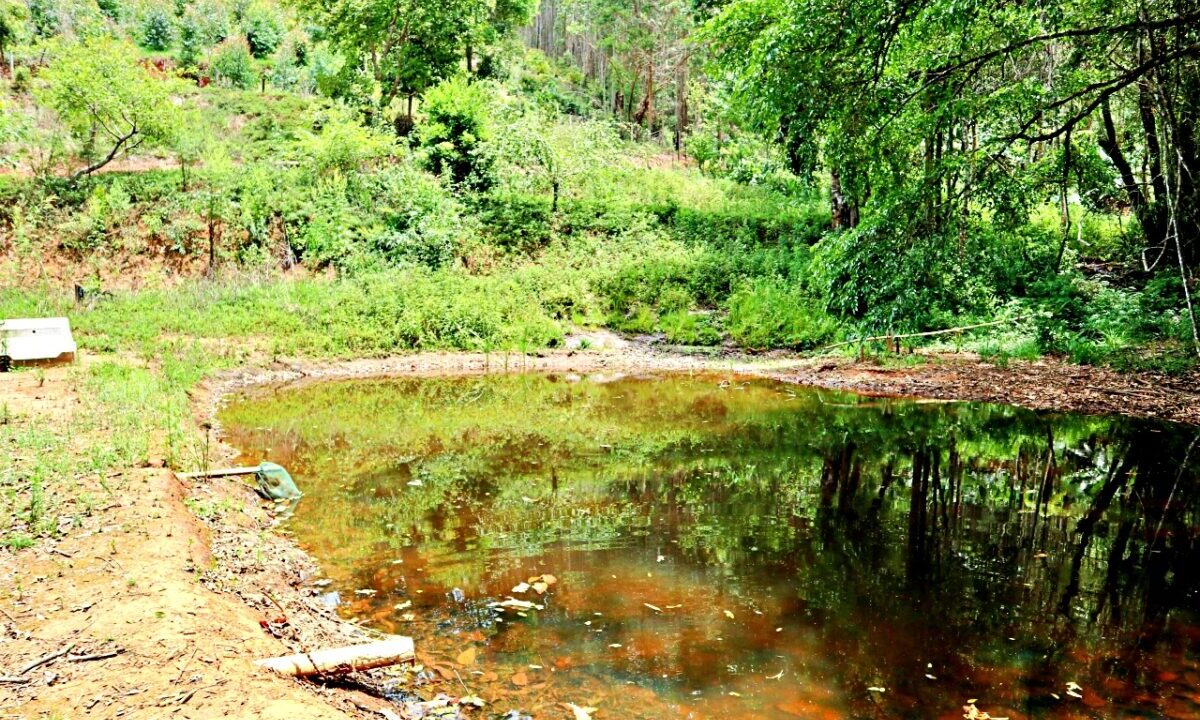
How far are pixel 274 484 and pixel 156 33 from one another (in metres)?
36.0

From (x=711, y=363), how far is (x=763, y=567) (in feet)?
31.7

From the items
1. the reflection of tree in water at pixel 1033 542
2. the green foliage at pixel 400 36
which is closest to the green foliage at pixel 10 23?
the green foliage at pixel 400 36

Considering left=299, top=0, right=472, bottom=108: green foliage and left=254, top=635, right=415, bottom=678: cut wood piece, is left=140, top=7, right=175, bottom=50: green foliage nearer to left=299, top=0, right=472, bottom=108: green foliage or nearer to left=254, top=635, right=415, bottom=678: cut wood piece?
left=299, top=0, right=472, bottom=108: green foliage

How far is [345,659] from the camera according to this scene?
398 cm

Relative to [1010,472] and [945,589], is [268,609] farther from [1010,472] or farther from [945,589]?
[1010,472]

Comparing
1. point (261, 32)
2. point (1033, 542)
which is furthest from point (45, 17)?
point (1033, 542)

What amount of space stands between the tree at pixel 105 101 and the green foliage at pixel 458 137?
6.43m

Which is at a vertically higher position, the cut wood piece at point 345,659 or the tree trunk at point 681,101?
the tree trunk at point 681,101

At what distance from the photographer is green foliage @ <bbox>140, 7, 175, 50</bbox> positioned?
34938 millimetres

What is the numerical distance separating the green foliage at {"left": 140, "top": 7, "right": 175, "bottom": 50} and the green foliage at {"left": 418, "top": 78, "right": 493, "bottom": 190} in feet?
68.8

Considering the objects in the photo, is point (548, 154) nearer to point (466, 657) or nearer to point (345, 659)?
point (466, 657)

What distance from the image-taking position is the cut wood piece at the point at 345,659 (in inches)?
147

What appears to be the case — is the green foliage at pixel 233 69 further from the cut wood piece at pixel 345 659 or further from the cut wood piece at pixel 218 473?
the cut wood piece at pixel 345 659

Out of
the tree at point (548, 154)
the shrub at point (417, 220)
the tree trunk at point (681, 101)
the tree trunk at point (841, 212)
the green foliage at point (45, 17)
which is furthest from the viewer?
the tree trunk at point (681, 101)
